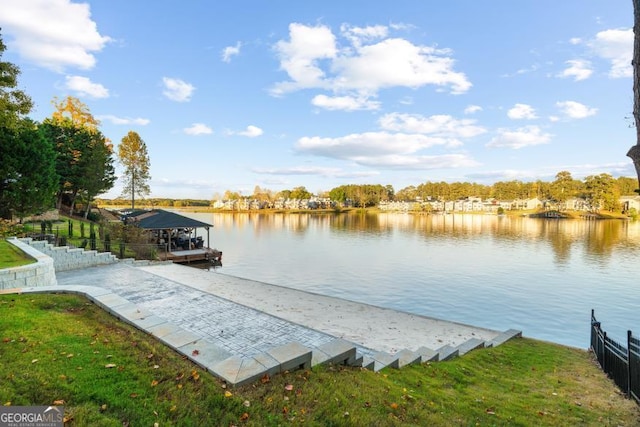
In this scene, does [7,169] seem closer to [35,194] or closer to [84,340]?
[35,194]

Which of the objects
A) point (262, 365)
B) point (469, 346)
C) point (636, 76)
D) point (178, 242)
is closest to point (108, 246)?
point (178, 242)

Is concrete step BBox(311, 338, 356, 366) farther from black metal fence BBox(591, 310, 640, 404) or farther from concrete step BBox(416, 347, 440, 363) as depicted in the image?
black metal fence BBox(591, 310, 640, 404)

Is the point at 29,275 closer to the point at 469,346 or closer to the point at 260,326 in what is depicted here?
the point at 260,326

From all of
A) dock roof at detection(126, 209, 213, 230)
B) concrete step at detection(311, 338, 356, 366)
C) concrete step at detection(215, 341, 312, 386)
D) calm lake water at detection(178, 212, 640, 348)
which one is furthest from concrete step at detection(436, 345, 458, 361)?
dock roof at detection(126, 209, 213, 230)

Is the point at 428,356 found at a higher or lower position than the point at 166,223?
lower

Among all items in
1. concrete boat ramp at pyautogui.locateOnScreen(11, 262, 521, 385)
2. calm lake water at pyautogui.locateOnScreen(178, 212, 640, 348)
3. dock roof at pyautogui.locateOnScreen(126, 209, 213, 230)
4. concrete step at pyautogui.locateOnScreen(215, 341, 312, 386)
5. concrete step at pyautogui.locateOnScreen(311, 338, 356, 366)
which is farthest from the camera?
dock roof at pyautogui.locateOnScreen(126, 209, 213, 230)

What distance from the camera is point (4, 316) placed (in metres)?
5.26

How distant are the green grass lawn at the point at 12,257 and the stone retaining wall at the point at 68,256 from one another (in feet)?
6.16

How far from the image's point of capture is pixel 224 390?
11.8ft

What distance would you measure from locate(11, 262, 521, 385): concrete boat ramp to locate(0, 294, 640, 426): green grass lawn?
239 millimetres

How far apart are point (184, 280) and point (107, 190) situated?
29234mm

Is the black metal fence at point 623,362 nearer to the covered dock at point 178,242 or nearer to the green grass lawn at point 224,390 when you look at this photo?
the green grass lawn at point 224,390

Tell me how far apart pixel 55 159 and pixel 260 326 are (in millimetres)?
29270

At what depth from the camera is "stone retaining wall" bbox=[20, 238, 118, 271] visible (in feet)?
43.6
